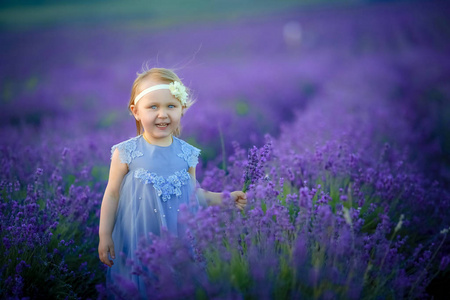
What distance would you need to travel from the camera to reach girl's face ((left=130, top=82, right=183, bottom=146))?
1.72m

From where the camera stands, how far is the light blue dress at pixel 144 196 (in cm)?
172

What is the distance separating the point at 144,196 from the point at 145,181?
7cm

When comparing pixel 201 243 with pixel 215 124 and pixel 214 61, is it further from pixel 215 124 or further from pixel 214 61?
pixel 214 61

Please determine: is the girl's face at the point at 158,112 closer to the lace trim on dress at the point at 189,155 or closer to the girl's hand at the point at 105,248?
the lace trim on dress at the point at 189,155

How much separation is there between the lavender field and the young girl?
0.53 feet

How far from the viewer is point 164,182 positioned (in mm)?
1728

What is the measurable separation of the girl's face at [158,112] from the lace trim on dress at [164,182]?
0.19 metres

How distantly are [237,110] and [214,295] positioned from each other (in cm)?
415

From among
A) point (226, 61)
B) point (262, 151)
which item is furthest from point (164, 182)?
point (226, 61)

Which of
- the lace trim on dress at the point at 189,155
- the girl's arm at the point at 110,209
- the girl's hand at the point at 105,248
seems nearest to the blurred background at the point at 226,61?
the lace trim on dress at the point at 189,155

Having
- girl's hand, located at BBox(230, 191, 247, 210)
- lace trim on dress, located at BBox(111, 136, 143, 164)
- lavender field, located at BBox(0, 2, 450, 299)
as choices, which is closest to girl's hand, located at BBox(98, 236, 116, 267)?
lavender field, located at BBox(0, 2, 450, 299)

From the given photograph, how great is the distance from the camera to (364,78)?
7.04m

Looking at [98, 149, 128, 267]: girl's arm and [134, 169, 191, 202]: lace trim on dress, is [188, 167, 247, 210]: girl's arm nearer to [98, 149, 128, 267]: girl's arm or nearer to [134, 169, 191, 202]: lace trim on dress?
[134, 169, 191, 202]: lace trim on dress

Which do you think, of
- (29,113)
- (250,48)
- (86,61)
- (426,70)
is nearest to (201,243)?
(29,113)
